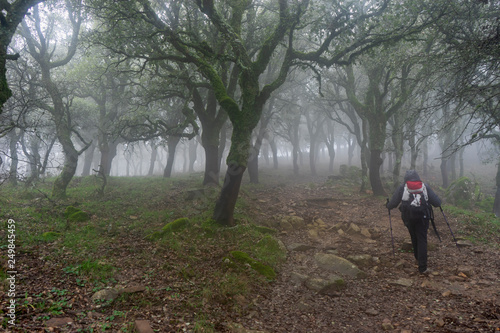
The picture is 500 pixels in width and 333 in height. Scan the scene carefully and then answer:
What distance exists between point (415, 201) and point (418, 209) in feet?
0.72

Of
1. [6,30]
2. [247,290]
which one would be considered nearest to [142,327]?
[247,290]

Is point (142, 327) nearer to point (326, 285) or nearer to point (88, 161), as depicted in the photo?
point (326, 285)

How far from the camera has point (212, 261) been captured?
7223 millimetres

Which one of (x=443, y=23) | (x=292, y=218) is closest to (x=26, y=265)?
(x=292, y=218)

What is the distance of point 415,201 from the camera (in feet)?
23.6

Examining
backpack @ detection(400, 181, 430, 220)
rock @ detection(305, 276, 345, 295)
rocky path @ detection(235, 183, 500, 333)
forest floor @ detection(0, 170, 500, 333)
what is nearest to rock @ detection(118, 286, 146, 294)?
forest floor @ detection(0, 170, 500, 333)

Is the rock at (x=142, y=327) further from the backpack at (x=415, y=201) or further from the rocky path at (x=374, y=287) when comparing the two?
the backpack at (x=415, y=201)

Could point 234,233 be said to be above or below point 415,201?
below

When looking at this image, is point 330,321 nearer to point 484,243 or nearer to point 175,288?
point 175,288

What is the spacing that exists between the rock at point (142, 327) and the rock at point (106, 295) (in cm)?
107

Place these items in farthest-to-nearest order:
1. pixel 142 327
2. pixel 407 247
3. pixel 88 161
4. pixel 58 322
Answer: pixel 88 161 < pixel 407 247 < pixel 142 327 < pixel 58 322

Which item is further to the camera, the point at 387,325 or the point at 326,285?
the point at 326,285

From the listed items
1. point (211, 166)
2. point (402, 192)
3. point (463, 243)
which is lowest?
point (463, 243)

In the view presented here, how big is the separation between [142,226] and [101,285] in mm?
4311
